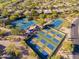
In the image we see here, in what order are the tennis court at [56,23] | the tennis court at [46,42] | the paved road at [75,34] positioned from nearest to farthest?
1. the tennis court at [46,42]
2. the paved road at [75,34]
3. the tennis court at [56,23]

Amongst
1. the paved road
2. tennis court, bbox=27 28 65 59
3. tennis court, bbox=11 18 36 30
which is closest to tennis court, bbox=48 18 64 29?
tennis court, bbox=27 28 65 59

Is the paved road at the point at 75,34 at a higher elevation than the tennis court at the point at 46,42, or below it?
below

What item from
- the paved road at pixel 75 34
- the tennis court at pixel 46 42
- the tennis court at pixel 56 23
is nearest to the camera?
the tennis court at pixel 46 42

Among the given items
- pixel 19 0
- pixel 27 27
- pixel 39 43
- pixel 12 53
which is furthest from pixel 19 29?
pixel 19 0

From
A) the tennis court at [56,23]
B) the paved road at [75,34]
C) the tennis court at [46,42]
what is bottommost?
the tennis court at [56,23]

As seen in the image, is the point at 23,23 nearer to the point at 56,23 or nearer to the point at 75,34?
the point at 56,23

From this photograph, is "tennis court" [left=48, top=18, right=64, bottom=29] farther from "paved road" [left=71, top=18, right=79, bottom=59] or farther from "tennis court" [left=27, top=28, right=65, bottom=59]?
"paved road" [left=71, top=18, right=79, bottom=59]

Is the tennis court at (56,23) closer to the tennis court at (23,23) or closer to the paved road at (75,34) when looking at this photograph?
the paved road at (75,34)

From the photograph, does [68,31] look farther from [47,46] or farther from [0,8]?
[0,8]

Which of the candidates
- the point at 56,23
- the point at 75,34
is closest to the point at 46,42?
the point at 75,34

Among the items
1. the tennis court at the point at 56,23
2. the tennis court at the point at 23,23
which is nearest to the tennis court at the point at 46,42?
the tennis court at the point at 56,23

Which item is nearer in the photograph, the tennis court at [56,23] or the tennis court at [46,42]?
the tennis court at [46,42]
